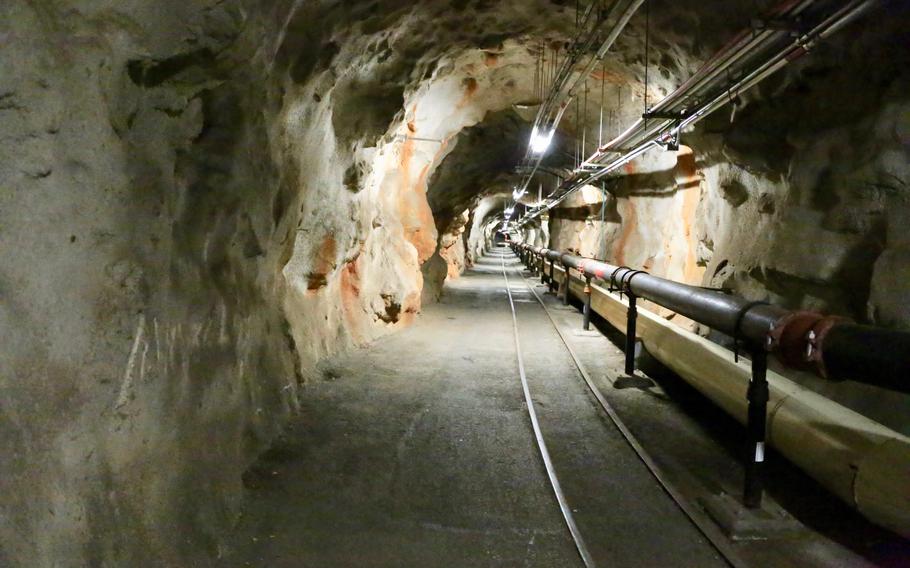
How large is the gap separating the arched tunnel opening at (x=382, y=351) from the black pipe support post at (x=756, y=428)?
2cm

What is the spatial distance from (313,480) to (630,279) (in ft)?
17.8

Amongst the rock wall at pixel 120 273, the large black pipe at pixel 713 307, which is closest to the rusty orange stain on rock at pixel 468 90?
the large black pipe at pixel 713 307

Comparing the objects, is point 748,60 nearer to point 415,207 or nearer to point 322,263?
point 322,263

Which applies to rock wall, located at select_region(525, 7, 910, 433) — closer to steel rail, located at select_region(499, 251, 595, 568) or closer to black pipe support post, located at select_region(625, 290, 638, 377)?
black pipe support post, located at select_region(625, 290, 638, 377)

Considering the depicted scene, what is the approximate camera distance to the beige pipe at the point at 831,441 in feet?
11.7

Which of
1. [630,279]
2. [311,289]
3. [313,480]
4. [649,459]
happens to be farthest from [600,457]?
[311,289]

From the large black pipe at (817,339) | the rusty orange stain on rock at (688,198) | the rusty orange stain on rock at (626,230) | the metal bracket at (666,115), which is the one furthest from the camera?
the rusty orange stain on rock at (626,230)

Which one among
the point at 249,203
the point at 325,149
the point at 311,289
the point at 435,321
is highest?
the point at 325,149

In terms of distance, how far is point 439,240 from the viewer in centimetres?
2366

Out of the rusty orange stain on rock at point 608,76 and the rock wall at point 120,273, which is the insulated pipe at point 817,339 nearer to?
the rock wall at point 120,273

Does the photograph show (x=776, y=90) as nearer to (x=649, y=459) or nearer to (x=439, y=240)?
(x=649, y=459)

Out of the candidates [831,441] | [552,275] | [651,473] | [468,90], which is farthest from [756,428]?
[552,275]

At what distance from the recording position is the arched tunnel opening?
282 centimetres

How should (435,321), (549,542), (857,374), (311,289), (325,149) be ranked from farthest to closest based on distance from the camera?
(435,321) → (311,289) → (325,149) → (549,542) → (857,374)
